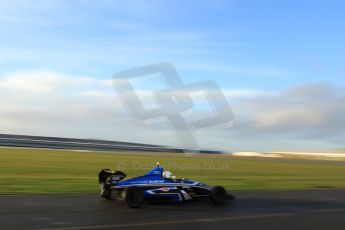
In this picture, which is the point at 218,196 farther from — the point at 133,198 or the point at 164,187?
the point at 133,198

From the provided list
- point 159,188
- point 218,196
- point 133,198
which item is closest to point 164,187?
point 159,188

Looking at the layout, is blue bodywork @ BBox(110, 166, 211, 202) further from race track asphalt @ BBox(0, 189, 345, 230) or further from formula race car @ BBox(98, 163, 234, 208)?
race track asphalt @ BBox(0, 189, 345, 230)

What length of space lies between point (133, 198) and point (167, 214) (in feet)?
3.52

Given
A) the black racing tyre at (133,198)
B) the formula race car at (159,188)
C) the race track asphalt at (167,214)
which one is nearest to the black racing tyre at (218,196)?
the formula race car at (159,188)

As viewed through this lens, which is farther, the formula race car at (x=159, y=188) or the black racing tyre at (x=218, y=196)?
the black racing tyre at (x=218, y=196)

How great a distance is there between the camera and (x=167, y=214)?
9.12 metres

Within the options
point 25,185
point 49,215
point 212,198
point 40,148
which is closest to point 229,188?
point 212,198

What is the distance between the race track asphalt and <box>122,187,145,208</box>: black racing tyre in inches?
5.2

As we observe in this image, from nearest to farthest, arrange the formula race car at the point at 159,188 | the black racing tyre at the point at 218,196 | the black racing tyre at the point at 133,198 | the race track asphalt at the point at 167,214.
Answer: the race track asphalt at the point at 167,214 < the black racing tyre at the point at 133,198 < the formula race car at the point at 159,188 < the black racing tyre at the point at 218,196

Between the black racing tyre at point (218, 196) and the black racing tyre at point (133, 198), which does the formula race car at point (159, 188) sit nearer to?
the black racing tyre at point (218, 196)

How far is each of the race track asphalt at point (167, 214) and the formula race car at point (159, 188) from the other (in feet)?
0.63

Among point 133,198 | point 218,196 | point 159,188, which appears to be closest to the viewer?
point 133,198

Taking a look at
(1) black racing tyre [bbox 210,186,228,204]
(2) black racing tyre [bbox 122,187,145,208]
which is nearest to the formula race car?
(1) black racing tyre [bbox 210,186,228,204]

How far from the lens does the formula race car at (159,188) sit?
10539 millimetres
